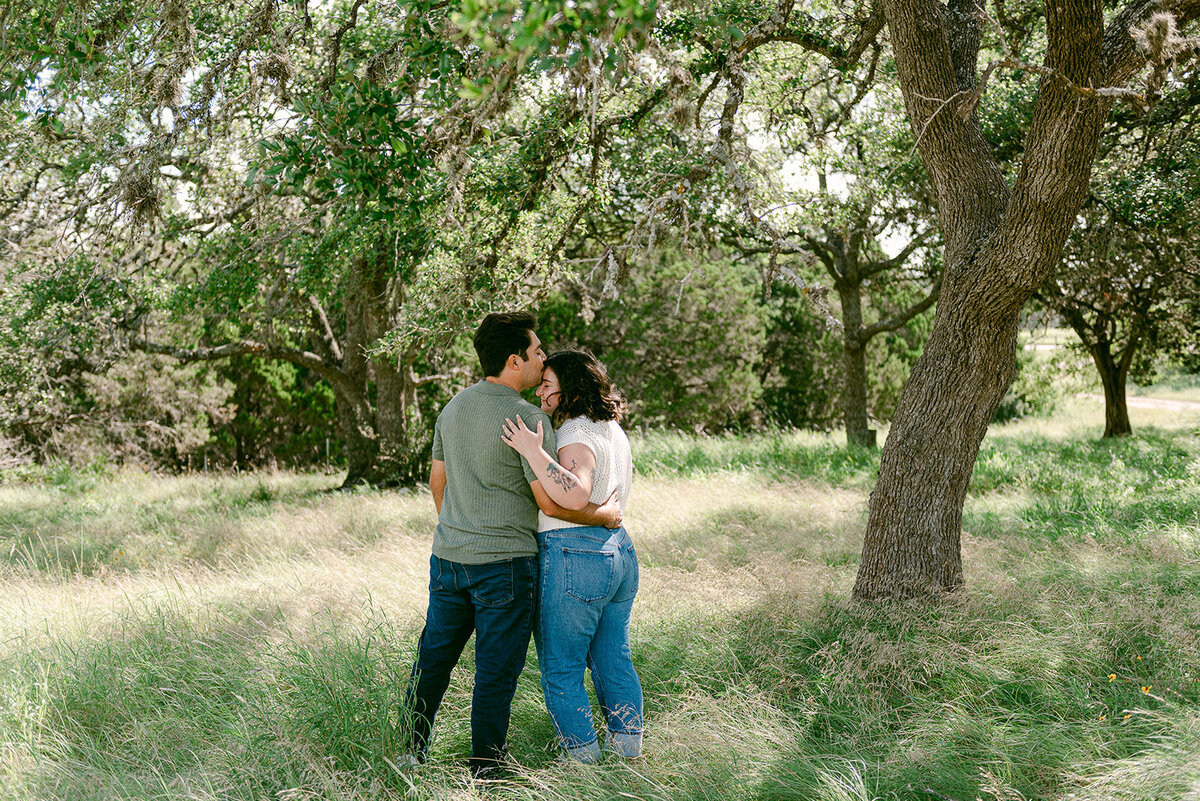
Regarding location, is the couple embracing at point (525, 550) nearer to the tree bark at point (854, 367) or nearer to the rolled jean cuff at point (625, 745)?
the rolled jean cuff at point (625, 745)

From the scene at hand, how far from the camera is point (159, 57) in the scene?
5242mm

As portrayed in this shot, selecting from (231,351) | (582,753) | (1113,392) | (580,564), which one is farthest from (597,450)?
(1113,392)

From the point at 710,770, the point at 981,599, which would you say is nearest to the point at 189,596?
the point at 710,770

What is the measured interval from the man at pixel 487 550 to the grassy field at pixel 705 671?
227 millimetres

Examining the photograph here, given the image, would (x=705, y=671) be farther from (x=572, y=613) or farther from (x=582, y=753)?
(x=572, y=613)

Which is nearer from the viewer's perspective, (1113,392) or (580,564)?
(580,564)

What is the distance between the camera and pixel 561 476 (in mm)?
3047

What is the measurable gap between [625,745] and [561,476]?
1161 mm

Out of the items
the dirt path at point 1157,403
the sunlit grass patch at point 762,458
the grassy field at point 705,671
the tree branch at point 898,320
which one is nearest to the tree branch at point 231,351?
the grassy field at point 705,671

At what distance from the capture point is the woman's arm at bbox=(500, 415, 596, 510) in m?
3.03

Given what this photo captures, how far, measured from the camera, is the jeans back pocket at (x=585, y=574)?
3.12 metres

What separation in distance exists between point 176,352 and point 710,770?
11364mm

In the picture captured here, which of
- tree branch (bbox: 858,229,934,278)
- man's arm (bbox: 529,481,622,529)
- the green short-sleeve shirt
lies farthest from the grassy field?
tree branch (bbox: 858,229,934,278)

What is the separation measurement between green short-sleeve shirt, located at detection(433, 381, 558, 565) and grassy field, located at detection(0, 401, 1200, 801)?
80 centimetres
